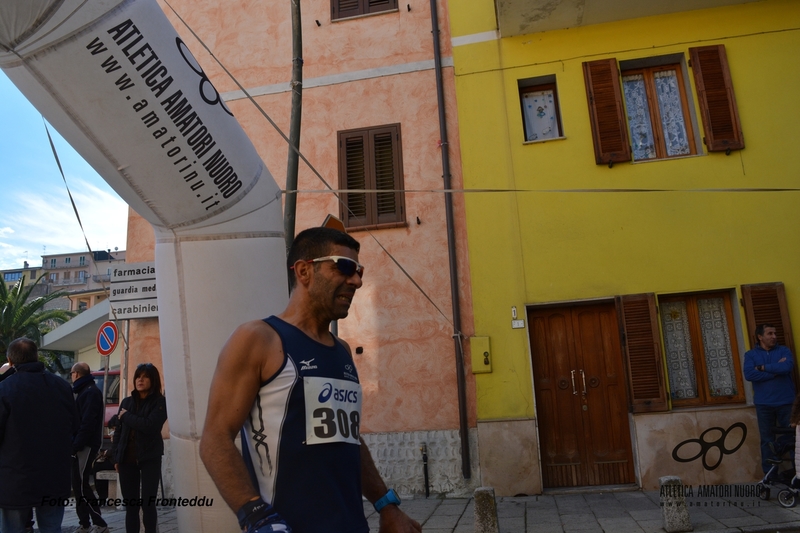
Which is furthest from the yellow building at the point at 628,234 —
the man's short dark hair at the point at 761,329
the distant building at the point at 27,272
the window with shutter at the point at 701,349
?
the distant building at the point at 27,272

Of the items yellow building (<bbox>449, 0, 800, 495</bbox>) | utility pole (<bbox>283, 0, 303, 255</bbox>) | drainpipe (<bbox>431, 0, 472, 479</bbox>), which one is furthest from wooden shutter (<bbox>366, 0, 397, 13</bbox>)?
utility pole (<bbox>283, 0, 303, 255</bbox>)

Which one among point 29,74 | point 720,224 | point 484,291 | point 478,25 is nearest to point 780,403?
point 720,224

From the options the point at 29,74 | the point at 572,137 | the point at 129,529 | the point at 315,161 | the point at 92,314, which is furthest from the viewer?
the point at 92,314

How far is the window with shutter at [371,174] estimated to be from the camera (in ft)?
33.7

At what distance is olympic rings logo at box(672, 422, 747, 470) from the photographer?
8653 millimetres

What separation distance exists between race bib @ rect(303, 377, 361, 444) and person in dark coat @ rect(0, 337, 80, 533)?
3.95 metres

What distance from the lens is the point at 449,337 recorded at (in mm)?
9633

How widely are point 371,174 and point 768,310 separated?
5.95 metres

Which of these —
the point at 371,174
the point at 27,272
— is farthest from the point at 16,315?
the point at 27,272

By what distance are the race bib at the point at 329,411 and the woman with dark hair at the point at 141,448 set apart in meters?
4.45

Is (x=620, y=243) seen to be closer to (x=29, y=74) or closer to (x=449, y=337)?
(x=449, y=337)

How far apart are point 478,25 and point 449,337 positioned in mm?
4926

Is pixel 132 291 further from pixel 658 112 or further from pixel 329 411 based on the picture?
pixel 329 411

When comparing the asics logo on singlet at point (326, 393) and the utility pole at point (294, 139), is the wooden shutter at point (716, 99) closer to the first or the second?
the utility pole at point (294, 139)
